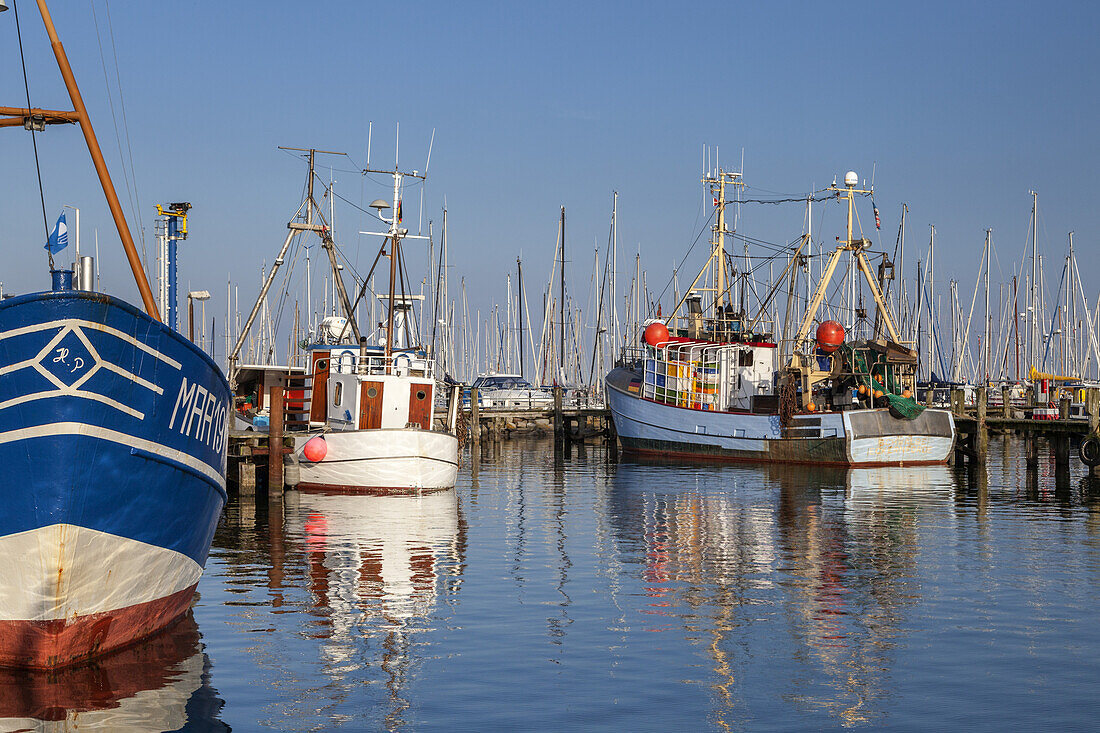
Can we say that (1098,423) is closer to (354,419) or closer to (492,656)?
(354,419)

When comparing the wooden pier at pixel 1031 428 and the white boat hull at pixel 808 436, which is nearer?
the wooden pier at pixel 1031 428

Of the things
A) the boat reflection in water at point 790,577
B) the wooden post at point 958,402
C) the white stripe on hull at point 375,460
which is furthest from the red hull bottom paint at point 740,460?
the white stripe on hull at point 375,460

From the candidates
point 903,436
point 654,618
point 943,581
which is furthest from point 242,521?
point 903,436

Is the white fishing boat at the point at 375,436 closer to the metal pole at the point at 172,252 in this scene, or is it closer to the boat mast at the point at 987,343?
the metal pole at the point at 172,252

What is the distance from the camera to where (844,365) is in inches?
1732

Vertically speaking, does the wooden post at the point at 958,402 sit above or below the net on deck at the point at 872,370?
below

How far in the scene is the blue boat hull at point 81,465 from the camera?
10266mm

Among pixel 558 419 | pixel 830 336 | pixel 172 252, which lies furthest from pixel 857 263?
pixel 172 252

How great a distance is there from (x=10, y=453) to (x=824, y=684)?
810cm

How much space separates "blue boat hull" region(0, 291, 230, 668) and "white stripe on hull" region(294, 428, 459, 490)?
17663 mm

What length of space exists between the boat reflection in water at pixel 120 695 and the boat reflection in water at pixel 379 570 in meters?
1.40

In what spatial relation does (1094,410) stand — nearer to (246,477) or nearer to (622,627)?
(246,477)

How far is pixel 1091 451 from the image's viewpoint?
1431 inches

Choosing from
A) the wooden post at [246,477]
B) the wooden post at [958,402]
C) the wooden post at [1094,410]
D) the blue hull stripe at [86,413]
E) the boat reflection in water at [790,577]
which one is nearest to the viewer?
the blue hull stripe at [86,413]
